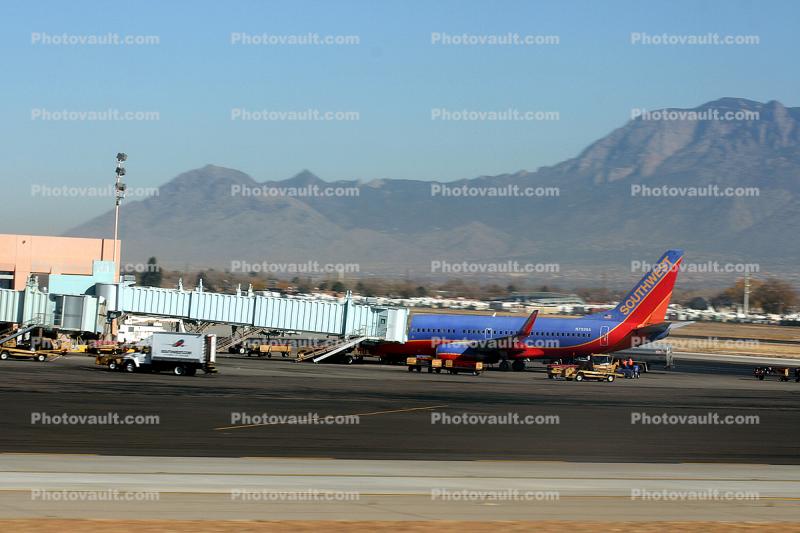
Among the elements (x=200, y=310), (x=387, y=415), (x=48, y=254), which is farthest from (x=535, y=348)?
(x=48, y=254)

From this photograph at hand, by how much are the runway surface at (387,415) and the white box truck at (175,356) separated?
5.14 ft

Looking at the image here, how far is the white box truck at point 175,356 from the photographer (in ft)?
190

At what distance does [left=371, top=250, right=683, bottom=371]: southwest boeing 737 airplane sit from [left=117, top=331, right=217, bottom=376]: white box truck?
22854 millimetres

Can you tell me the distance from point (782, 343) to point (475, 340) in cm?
8344

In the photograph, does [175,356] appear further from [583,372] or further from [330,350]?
[583,372]

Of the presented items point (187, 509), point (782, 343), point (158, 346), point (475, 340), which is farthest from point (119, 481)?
point (782, 343)

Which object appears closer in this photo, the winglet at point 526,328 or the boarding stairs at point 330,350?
the winglet at point 526,328

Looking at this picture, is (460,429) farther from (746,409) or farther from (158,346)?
(158,346)

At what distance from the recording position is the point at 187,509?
1966cm

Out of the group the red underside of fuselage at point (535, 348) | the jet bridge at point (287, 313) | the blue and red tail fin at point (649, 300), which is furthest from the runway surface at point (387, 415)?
the blue and red tail fin at point (649, 300)

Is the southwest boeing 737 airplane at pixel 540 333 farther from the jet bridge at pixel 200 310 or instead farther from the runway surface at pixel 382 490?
the runway surface at pixel 382 490

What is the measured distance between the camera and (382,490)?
22.3 meters

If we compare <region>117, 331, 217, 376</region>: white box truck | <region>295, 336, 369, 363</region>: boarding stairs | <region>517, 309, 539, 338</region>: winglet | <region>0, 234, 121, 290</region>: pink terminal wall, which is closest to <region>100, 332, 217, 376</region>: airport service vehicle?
<region>117, 331, 217, 376</region>: white box truck

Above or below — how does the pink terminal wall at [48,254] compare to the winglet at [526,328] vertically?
above
